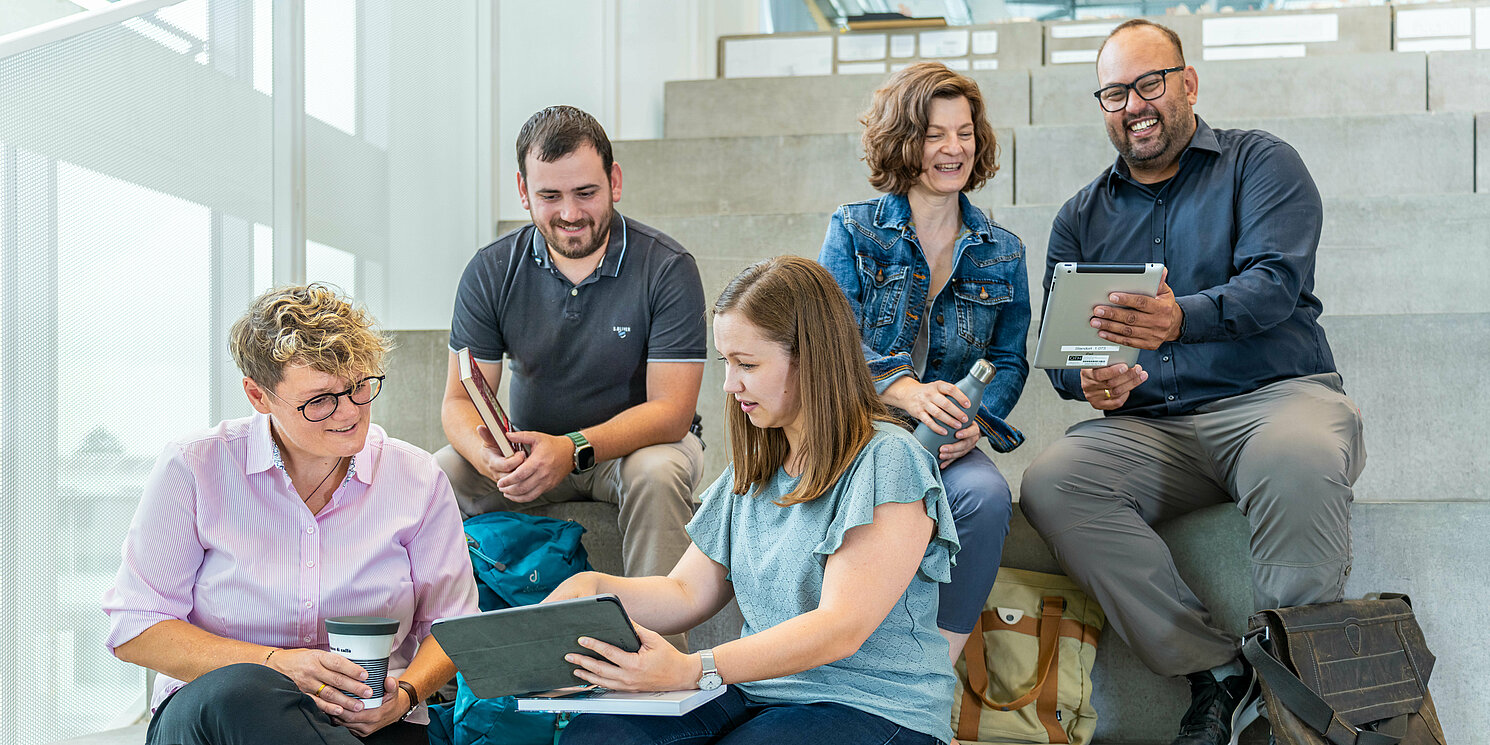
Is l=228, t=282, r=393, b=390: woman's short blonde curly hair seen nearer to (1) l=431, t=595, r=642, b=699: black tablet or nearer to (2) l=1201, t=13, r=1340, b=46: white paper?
(1) l=431, t=595, r=642, b=699: black tablet

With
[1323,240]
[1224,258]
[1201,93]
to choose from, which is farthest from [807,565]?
[1201,93]

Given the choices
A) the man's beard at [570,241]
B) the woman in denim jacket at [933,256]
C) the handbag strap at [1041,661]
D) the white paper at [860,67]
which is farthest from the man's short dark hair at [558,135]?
the white paper at [860,67]

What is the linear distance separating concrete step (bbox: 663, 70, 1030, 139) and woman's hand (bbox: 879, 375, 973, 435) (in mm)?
2219

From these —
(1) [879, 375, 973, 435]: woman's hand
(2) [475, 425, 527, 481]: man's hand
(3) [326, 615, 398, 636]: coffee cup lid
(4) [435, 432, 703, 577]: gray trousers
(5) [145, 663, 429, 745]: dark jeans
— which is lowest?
(5) [145, 663, 429, 745]: dark jeans

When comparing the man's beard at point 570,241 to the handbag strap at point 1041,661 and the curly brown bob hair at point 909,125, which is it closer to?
the curly brown bob hair at point 909,125

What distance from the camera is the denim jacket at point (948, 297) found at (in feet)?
7.73

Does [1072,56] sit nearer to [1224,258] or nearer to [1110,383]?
[1224,258]

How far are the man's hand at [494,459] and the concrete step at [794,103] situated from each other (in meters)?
2.32

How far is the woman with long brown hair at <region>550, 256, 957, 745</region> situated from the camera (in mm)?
1458

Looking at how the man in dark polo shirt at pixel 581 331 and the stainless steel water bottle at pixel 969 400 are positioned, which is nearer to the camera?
the stainless steel water bottle at pixel 969 400

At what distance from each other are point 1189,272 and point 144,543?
202cm

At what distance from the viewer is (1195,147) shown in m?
2.50

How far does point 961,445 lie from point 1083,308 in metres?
0.34

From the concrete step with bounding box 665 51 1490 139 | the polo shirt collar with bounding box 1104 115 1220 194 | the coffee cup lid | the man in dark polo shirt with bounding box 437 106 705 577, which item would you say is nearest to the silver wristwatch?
the coffee cup lid
